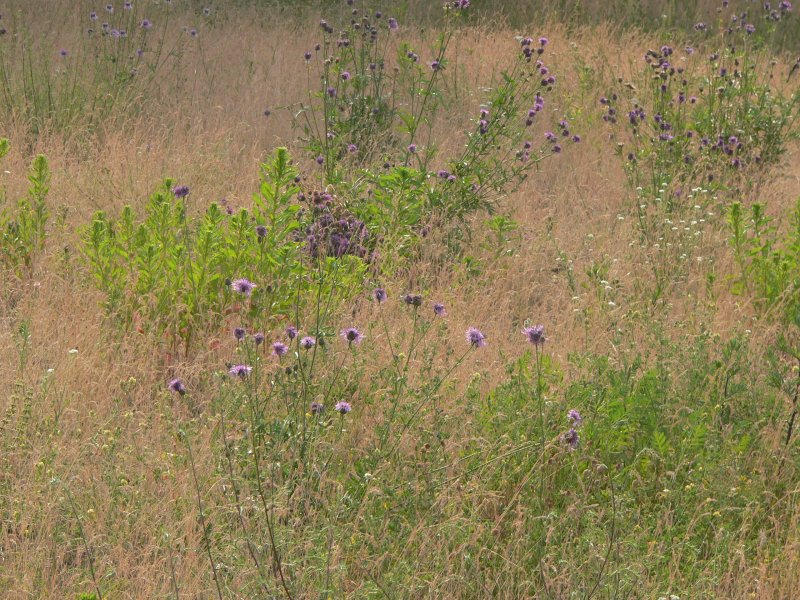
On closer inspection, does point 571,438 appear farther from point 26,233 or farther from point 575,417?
point 26,233

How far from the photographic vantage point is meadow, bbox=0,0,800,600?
2680 millimetres

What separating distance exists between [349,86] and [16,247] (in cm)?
295

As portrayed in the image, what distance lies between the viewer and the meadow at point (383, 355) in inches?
105

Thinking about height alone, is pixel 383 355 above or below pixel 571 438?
below

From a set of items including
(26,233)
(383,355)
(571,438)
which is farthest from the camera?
(26,233)

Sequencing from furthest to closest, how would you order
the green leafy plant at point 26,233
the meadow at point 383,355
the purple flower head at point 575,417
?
the green leafy plant at point 26,233
the purple flower head at point 575,417
the meadow at point 383,355

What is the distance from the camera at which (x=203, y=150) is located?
6.03m

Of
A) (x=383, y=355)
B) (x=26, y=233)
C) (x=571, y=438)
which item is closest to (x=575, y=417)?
(x=571, y=438)

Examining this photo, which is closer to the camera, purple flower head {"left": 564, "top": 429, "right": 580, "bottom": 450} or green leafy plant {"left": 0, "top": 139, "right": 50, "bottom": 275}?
purple flower head {"left": 564, "top": 429, "right": 580, "bottom": 450}

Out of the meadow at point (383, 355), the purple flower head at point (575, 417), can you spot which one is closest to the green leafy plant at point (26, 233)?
Answer: the meadow at point (383, 355)

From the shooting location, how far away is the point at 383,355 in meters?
3.81

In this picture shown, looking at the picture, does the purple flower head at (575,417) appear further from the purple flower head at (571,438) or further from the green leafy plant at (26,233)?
the green leafy plant at (26,233)

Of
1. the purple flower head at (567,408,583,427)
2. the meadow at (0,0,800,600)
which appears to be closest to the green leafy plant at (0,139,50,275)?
the meadow at (0,0,800,600)

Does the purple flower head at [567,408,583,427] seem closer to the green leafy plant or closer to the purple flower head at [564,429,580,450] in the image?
the purple flower head at [564,429,580,450]
